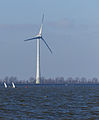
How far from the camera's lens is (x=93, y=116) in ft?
181

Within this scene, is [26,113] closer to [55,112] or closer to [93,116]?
[55,112]

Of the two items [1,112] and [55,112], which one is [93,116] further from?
[1,112]

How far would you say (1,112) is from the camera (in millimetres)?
59938

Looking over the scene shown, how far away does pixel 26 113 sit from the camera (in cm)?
5850

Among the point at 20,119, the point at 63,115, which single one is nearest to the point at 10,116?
the point at 20,119

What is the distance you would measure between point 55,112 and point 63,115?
12.7 ft

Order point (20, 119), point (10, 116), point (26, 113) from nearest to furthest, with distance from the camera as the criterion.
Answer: point (20, 119)
point (10, 116)
point (26, 113)

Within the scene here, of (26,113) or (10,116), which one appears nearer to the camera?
(10,116)

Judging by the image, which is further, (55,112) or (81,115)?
(55,112)

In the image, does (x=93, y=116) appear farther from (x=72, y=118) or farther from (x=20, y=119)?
(x=20, y=119)

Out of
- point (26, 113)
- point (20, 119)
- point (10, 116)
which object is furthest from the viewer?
point (26, 113)

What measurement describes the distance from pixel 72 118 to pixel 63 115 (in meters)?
3.57

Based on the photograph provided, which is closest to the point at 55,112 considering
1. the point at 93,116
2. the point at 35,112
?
the point at 35,112

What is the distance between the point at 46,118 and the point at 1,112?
9776 mm
